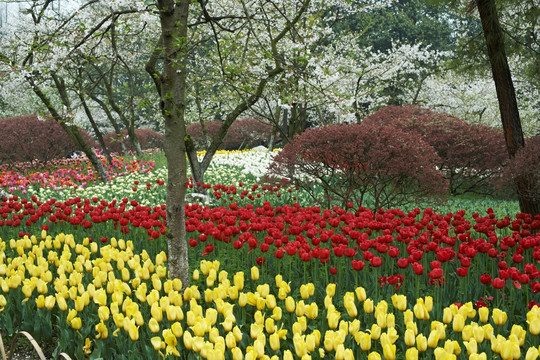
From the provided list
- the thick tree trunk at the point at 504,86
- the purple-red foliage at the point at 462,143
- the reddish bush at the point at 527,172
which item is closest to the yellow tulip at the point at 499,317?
the reddish bush at the point at 527,172

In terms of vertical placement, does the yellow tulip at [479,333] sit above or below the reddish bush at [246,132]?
below

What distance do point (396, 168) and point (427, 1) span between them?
2467 millimetres

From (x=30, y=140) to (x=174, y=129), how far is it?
1354 centimetres

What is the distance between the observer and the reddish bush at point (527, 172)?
21.6ft

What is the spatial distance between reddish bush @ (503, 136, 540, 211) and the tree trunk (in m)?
4.62

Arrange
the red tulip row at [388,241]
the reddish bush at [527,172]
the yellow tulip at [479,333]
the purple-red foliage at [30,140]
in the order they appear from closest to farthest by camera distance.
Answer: the yellow tulip at [479,333]
the red tulip row at [388,241]
the reddish bush at [527,172]
the purple-red foliage at [30,140]

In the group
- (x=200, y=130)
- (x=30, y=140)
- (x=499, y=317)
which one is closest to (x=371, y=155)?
(x=499, y=317)

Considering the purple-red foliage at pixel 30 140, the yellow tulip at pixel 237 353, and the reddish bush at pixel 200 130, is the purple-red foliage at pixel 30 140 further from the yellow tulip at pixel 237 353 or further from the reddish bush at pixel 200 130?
the yellow tulip at pixel 237 353

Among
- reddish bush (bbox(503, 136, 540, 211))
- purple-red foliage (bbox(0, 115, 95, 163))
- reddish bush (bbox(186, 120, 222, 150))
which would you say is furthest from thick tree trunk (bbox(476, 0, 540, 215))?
reddish bush (bbox(186, 120, 222, 150))

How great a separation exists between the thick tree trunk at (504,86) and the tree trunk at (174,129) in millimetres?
4646

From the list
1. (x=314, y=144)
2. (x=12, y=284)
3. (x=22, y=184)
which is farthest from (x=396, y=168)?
(x=22, y=184)

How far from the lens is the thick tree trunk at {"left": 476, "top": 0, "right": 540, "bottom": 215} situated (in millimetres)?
6938

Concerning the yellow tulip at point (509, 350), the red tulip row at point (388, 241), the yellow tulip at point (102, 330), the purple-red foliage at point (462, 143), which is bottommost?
the yellow tulip at point (102, 330)

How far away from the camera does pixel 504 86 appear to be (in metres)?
7.18
